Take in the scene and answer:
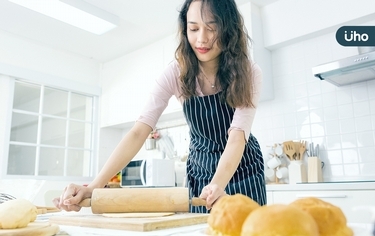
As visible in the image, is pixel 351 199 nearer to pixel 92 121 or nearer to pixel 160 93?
pixel 160 93

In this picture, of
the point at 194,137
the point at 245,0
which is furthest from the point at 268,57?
the point at 194,137

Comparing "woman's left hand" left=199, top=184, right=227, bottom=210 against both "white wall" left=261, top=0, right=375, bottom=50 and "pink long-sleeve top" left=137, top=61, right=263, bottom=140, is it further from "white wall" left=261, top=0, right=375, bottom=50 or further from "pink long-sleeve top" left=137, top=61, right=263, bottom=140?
"white wall" left=261, top=0, right=375, bottom=50

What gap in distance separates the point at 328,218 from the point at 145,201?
0.45m

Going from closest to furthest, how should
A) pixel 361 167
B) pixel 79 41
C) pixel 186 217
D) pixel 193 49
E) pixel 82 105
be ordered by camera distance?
pixel 186 217, pixel 193 49, pixel 361 167, pixel 79 41, pixel 82 105

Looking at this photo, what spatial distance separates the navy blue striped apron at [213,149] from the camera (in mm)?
1101

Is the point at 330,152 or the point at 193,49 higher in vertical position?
the point at 193,49

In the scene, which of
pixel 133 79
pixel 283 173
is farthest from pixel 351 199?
pixel 133 79

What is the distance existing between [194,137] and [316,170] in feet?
3.99

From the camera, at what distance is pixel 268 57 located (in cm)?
257

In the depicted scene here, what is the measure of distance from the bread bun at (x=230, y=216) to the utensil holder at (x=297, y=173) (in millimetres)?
1915

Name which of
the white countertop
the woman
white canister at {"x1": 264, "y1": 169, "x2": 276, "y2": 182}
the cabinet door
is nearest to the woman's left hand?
the woman

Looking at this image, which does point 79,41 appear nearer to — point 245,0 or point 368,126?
point 245,0

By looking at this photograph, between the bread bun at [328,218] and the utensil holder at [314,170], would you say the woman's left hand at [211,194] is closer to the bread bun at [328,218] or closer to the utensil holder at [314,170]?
the bread bun at [328,218]

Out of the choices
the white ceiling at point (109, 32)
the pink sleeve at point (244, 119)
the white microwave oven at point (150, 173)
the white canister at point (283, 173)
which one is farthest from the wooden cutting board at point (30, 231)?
the white microwave oven at point (150, 173)
